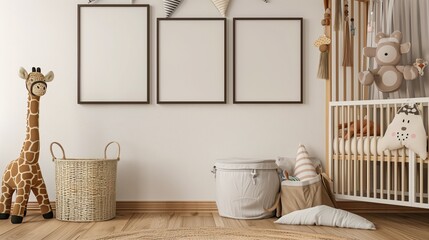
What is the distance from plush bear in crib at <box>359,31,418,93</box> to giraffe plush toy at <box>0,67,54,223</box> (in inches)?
74.9

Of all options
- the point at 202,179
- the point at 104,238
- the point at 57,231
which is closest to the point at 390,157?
the point at 202,179

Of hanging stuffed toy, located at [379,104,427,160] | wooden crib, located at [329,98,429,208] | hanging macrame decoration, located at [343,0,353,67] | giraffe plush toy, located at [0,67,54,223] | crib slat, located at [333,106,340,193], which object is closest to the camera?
hanging stuffed toy, located at [379,104,427,160]

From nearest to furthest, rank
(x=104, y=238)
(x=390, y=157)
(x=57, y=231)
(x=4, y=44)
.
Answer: (x=104, y=238) < (x=57, y=231) < (x=390, y=157) < (x=4, y=44)

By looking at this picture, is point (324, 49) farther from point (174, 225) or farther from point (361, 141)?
point (174, 225)

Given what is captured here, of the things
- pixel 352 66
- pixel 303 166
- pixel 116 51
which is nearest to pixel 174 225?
pixel 303 166

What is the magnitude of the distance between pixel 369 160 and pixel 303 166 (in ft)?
1.31

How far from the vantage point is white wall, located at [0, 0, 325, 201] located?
3543 mm

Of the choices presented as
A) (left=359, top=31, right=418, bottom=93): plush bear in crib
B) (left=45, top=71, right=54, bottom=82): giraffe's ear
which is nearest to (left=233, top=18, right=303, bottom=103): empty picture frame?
(left=359, top=31, right=418, bottom=93): plush bear in crib

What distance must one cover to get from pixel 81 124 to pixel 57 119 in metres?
0.15

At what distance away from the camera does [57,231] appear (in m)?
2.87

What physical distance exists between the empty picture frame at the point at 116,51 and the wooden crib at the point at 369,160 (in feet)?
4.05

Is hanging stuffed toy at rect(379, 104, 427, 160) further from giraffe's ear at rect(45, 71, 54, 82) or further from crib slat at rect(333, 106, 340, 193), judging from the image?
giraffe's ear at rect(45, 71, 54, 82)

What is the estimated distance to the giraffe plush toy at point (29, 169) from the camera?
10.4ft

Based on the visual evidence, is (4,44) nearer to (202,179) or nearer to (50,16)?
(50,16)
